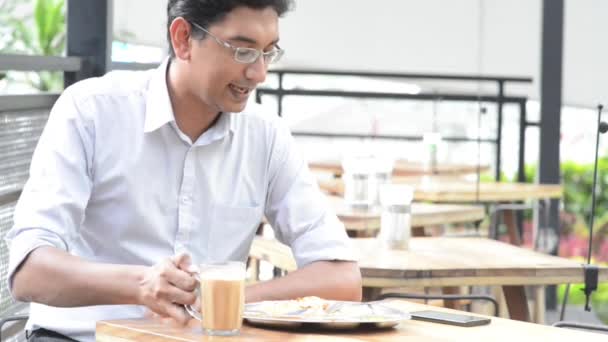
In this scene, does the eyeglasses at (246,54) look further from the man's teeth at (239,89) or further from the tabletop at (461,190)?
the tabletop at (461,190)

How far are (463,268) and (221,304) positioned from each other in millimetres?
1282

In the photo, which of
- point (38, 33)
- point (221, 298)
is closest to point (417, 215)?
point (38, 33)

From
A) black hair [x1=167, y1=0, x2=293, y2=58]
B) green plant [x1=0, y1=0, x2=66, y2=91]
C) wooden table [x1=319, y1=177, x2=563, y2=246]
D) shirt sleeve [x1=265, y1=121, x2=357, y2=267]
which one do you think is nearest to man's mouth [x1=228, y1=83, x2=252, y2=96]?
black hair [x1=167, y1=0, x2=293, y2=58]

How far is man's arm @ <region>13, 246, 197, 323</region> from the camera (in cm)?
197

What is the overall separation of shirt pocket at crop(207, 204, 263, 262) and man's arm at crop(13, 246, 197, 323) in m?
0.36

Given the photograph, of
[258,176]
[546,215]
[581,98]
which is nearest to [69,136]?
[258,176]

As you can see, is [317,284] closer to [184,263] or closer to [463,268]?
[184,263]

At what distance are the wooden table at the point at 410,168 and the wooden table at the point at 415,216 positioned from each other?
1933mm

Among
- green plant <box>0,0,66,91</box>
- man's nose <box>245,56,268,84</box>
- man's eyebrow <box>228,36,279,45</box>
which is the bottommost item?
man's nose <box>245,56,268,84</box>

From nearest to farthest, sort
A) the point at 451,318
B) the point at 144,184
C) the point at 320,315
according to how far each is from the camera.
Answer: the point at 320,315, the point at 451,318, the point at 144,184

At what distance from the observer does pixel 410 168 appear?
726cm

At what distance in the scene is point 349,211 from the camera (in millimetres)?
4402

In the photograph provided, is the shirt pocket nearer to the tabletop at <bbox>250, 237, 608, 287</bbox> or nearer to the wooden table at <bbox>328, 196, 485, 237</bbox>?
the tabletop at <bbox>250, 237, 608, 287</bbox>

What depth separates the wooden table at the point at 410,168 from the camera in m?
6.96
